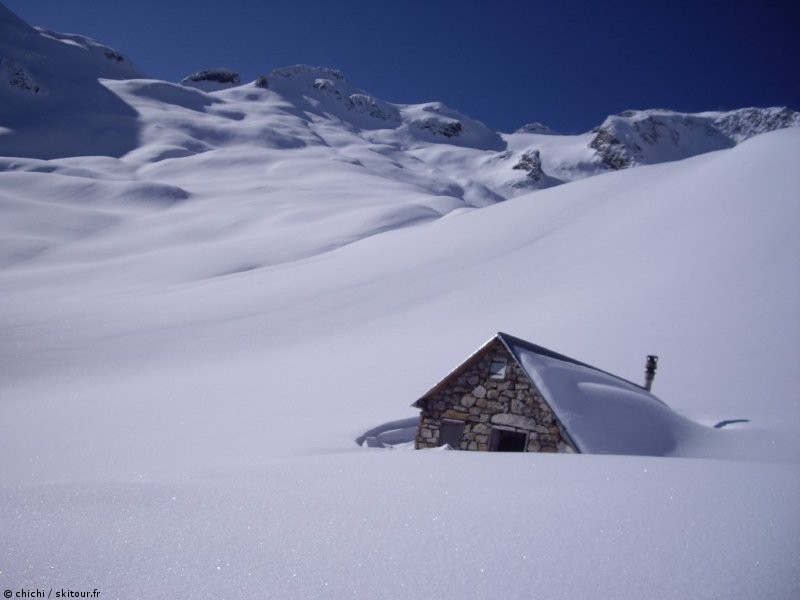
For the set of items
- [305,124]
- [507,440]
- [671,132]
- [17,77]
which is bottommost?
[507,440]

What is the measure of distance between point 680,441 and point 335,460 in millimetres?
6655

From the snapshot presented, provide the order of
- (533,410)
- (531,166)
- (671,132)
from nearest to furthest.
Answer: (533,410) < (531,166) < (671,132)

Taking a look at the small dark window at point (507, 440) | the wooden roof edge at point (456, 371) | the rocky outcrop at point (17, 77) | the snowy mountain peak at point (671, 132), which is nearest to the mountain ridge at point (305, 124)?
the rocky outcrop at point (17, 77)

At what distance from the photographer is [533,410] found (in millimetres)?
9219

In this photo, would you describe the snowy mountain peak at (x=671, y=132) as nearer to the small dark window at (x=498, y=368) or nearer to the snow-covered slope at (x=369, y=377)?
the snow-covered slope at (x=369, y=377)

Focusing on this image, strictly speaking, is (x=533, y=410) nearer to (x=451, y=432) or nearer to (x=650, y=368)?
(x=451, y=432)

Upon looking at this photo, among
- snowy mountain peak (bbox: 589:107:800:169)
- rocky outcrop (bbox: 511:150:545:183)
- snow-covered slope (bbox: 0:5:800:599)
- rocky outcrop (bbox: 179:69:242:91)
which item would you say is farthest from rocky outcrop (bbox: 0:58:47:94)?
snowy mountain peak (bbox: 589:107:800:169)

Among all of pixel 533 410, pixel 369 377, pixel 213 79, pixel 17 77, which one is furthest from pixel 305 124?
pixel 533 410

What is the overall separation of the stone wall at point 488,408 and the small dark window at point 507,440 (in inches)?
3.5

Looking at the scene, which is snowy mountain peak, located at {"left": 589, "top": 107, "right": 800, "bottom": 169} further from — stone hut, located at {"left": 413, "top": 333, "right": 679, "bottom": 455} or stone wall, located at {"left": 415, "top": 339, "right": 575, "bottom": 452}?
stone wall, located at {"left": 415, "top": 339, "right": 575, "bottom": 452}

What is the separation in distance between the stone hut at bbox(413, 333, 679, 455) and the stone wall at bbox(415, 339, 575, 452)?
0.02m

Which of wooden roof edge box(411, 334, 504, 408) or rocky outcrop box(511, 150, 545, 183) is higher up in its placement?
rocky outcrop box(511, 150, 545, 183)

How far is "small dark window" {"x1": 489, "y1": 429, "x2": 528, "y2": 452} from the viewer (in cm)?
947

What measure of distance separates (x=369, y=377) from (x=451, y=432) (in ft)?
19.5
